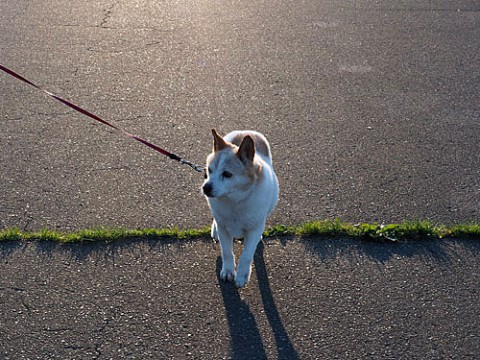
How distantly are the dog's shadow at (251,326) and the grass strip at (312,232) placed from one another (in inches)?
18.9

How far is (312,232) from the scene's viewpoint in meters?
4.77

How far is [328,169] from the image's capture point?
5.64m

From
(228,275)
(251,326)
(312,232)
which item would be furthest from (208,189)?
(312,232)

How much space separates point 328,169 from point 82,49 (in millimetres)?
3785

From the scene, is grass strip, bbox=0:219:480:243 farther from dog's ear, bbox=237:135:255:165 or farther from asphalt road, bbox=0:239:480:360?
dog's ear, bbox=237:135:255:165

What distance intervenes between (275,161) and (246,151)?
5.81ft

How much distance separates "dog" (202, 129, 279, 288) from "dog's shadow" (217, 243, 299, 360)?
0.12 m

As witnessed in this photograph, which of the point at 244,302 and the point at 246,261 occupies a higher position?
the point at 246,261

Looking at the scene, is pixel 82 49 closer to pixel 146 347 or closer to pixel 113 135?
pixel 113 135

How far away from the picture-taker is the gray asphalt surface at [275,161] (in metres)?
3.95

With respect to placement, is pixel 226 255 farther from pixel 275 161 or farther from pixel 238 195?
pixel 275 161

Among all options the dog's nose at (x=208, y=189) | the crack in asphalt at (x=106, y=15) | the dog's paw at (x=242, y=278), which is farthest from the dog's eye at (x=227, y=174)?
the crack in asphalt at (x=106, y=15)

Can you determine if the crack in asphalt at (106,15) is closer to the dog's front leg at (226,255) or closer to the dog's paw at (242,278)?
the dog's front leg at (226,255)

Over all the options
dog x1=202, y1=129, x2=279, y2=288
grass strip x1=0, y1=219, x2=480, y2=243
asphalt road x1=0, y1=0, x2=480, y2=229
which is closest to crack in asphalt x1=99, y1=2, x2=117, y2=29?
asphalt road x1=0, y1=0, x2=480, y2=229
